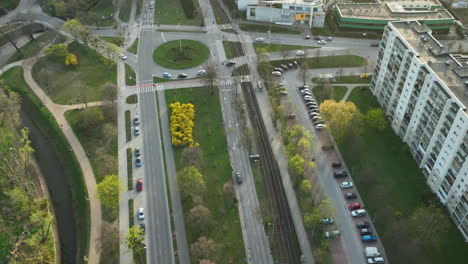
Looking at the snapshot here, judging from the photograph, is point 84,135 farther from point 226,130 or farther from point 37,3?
point 37,3

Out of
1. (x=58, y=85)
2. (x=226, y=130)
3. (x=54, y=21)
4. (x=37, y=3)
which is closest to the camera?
(x=226, y=130)

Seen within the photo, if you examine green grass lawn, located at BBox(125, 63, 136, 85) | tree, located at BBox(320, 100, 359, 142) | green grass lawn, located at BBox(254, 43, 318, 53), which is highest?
tree, located at BBox(320, 100, 359, 142)

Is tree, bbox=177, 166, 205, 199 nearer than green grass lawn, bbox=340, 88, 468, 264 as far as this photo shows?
No

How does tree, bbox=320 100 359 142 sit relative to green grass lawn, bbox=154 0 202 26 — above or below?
above

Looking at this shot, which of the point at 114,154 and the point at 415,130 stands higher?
the point at 415,130

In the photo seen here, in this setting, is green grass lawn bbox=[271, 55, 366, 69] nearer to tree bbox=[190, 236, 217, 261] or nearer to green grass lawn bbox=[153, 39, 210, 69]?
green grass lawn bbox=[153, 39, 210, 69]

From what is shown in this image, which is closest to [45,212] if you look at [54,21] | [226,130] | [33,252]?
[33,252]

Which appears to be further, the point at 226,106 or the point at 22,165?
the point at 226,106

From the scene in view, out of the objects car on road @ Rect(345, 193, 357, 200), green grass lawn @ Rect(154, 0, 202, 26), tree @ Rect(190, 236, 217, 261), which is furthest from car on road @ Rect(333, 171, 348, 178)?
green grass lawn @ Rect(154, 0, 202, 26)
